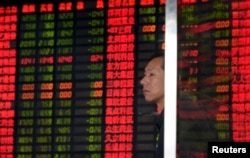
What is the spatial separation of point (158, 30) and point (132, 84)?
11.7 inches

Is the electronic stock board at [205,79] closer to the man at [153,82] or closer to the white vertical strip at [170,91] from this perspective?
the white vertical strip at [170,91]

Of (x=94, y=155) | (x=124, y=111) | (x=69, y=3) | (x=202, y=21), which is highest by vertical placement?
(x=69, y=3)

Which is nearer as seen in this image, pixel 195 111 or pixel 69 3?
pixel 195 111

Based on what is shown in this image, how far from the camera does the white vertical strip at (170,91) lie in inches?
38.9

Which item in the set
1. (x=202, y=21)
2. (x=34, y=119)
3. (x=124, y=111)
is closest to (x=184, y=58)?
(x=202, y=21)

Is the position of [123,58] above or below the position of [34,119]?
above

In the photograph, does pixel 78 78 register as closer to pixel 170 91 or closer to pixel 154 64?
pixel 154 64

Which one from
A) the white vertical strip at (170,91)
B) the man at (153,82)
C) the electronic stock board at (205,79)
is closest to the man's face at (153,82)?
the man at (153,82)

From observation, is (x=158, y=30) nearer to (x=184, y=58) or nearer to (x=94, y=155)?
(x=94, y=155)

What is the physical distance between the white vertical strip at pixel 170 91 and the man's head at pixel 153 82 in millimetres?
2077

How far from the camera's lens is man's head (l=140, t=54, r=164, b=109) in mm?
3088

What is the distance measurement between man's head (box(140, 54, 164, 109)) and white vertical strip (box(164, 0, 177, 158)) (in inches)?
81.8

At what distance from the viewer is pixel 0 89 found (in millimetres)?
3330

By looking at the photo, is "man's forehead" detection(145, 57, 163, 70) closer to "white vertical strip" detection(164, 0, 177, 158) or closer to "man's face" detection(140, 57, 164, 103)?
"man's face" detection(140, 57, 164, 103)
